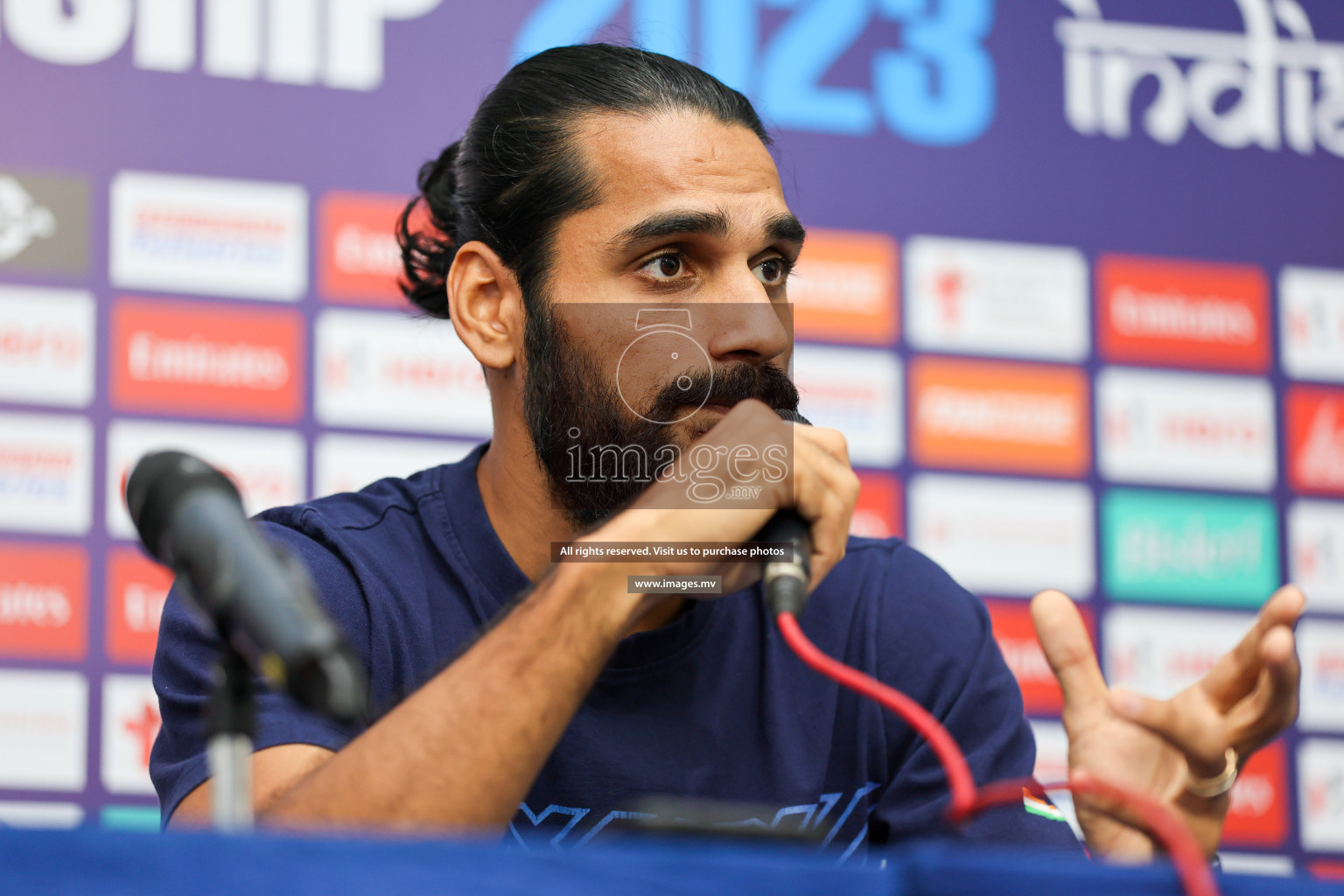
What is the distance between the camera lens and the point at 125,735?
217cm

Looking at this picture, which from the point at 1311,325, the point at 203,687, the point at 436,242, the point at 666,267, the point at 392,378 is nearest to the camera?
the point at 203,687

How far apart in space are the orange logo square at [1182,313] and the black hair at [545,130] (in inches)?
51.2

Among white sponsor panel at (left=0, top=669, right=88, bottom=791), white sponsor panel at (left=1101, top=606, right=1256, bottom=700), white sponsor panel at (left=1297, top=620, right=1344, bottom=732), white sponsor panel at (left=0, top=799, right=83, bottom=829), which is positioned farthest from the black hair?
white sponsor panel at (left=1297, top=620, right=1344, bottom=732)

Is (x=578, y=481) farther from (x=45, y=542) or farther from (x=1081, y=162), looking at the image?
(x=1081, y=162)

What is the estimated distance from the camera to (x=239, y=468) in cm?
226

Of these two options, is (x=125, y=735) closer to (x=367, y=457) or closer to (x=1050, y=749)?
(x=367, y=457)

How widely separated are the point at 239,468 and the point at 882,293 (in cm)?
134

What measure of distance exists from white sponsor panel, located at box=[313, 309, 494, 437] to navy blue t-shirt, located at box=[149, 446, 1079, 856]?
0.85m

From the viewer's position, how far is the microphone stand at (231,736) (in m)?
0.65

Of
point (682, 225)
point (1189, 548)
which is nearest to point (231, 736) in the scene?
point (682, 225)

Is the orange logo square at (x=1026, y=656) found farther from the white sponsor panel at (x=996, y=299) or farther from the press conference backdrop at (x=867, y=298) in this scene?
the white sponsor panel at (x=996, y=299)

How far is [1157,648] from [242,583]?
2.37m

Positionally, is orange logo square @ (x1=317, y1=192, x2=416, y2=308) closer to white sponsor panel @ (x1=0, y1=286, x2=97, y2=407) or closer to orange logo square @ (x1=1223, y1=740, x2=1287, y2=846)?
→ white sponsor panel @ (x1=0, y1=286, x2=97, y2=407)

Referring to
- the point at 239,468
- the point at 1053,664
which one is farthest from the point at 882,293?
the point at 1053,664
